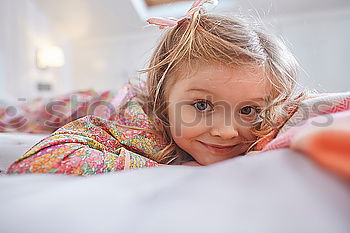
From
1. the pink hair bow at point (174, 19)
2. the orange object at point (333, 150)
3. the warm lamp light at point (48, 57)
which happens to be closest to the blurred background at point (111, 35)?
the warm lamp light at point (48, 57)

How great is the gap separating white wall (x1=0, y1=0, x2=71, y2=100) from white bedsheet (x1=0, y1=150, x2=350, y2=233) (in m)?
2.54

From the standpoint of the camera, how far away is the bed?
0.78 feet

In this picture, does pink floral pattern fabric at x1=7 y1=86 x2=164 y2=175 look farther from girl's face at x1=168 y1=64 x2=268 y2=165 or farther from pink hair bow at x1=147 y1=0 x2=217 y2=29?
pink hair bow at x1=147 y1=0 x2=217 y2=29

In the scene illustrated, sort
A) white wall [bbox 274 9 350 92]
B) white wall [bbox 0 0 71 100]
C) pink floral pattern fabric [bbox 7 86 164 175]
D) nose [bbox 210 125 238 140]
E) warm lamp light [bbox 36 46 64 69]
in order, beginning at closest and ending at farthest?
1. pink floral pattern fabric [bbox 7 86 164 175]
2. nose [bbox 210 125 238 140]
3. white wall [bbox 0 0 71 100]
4. white wall [bbox 274 9 350 92]
5. warm lamp light [bbox 36 46 64 69]

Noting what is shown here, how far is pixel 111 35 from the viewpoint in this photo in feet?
10.9

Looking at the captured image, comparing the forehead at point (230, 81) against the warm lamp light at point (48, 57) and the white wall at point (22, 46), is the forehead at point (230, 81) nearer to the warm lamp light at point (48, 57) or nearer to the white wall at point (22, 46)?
the white wall at point (22, 46)

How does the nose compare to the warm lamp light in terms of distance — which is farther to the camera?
the warm lamp light

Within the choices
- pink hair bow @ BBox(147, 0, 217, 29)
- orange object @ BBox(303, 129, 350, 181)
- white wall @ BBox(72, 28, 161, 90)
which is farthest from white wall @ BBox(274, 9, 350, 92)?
orange object @ BBox(303, 129, 350, 181)

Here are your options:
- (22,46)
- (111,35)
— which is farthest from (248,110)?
(111,35)

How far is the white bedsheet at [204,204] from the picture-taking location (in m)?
0.24

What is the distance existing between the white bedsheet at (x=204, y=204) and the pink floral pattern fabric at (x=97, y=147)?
0.17 metres

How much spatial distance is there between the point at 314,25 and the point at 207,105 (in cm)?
246

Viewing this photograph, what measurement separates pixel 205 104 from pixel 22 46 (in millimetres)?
2514

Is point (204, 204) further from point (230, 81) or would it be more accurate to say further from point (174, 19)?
point (174, 19)
